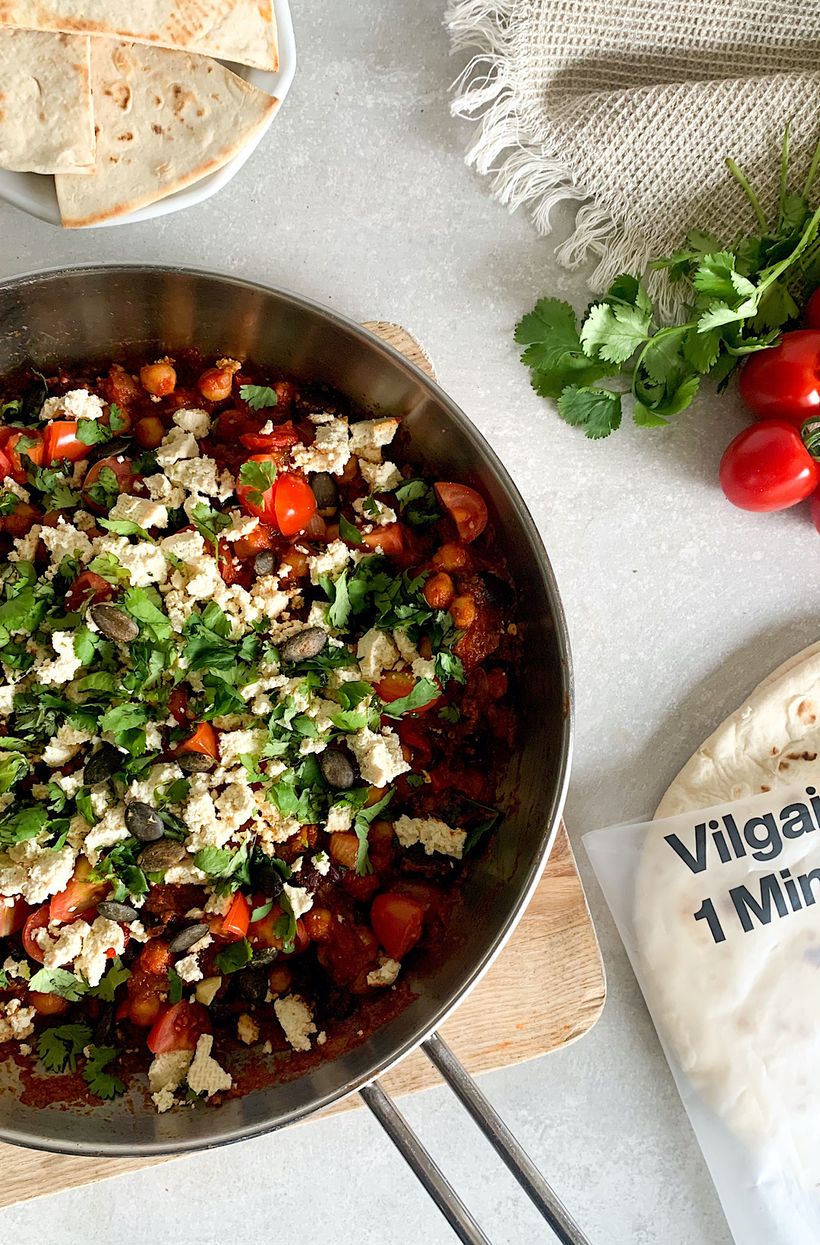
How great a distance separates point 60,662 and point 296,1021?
3.45ft

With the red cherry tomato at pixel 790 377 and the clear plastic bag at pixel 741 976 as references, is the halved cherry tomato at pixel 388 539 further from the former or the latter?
the red cherry tomato at pixel 790 377

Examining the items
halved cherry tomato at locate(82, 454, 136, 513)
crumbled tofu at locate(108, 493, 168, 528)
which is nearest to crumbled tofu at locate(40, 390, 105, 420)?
halved cherry tomato at locate(82, 454, 136, 513)

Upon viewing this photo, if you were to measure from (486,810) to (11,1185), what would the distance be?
59.1 inches

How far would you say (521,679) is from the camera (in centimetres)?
258

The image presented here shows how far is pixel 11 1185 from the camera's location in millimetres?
2465

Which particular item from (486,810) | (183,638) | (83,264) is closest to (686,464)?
(486,810)

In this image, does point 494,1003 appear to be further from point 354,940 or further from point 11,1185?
point 11,1185

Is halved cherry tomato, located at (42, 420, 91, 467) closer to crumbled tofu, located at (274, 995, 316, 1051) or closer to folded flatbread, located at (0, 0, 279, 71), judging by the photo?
folded flatbread, located at (0, 0, 279, 71)

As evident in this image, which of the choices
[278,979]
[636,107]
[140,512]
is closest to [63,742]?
[140,512]

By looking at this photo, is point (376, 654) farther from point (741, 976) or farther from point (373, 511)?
point (741, 976)

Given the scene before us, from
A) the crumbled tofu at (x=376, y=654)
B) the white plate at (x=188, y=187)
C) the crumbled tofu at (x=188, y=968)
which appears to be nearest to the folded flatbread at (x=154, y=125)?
the white plate at (x=188, y=187)

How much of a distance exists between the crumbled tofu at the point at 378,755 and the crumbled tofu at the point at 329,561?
0.40 m

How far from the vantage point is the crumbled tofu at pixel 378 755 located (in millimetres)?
2391

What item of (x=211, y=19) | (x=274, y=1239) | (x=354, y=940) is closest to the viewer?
(x=211, y=19)
